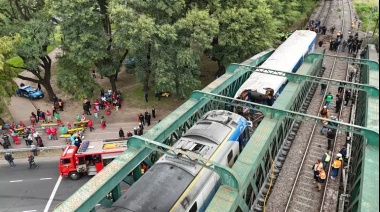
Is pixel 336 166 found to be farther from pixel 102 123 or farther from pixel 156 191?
pixel 102 123

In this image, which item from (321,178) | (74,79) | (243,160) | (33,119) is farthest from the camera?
(33,119)

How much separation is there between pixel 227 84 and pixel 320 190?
840 centimetres

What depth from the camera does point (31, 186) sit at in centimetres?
2245

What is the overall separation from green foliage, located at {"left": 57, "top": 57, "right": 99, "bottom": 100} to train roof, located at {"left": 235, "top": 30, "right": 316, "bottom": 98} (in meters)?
16.3

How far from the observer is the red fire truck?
2192cm

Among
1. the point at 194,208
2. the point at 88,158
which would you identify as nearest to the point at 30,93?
the point at 88,158

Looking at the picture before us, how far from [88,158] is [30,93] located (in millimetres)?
18090

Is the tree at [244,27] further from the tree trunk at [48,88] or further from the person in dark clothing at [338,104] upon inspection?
the tree trunk at [48,88]

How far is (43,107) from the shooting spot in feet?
112

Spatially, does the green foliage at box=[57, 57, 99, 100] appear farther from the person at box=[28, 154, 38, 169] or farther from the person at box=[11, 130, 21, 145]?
the person at box=[28, 154, 38, 169]

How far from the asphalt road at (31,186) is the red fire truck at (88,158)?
2.84 ft

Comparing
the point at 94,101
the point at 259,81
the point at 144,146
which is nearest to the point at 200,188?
the point at 144,146

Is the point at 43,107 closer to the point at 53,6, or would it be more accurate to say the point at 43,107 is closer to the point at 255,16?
the point at 53,6

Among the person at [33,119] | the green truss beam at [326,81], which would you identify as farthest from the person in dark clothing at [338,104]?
the person at [33,119]
